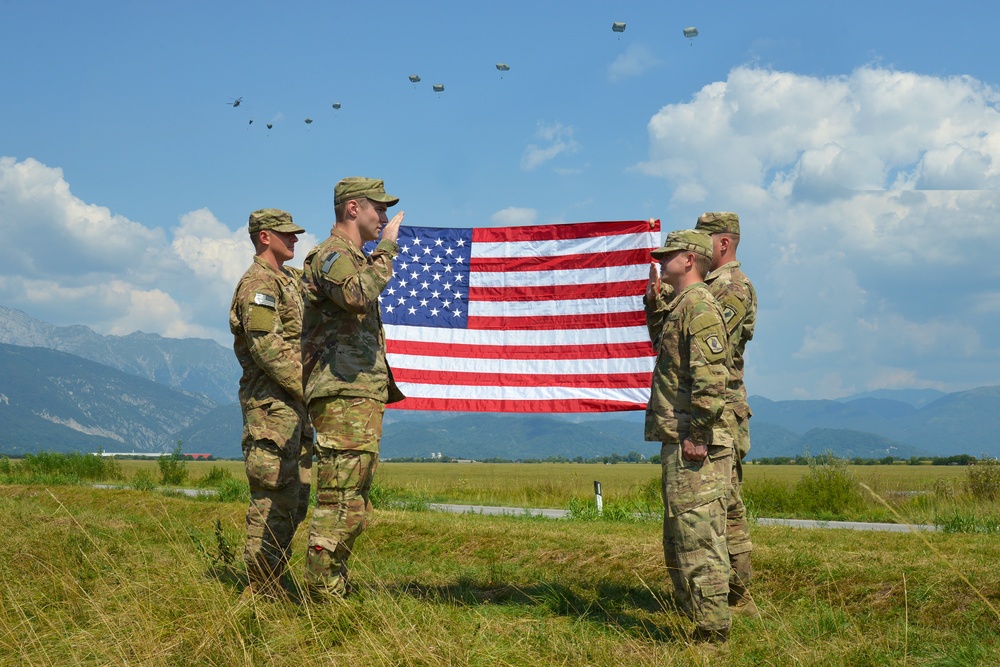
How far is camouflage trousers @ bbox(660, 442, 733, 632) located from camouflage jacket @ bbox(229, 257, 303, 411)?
281 centimetres

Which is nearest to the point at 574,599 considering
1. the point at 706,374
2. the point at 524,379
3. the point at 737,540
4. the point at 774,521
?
the point at 737,540

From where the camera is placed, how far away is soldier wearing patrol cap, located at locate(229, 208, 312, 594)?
634 centimetres

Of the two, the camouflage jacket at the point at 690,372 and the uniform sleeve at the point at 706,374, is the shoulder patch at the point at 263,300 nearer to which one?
the camouflage jacket at the point at 690,372

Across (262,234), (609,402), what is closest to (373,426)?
(262,234)

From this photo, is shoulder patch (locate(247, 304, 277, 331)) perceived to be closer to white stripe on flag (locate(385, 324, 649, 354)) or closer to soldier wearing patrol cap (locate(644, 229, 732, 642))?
soldier wearing patrol cap (locate(644, 229, 732, 642))

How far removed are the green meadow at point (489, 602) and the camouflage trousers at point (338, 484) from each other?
0.24m

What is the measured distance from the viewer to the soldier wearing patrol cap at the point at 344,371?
5.67 metres

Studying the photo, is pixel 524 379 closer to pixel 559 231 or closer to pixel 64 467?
pixel 559 231

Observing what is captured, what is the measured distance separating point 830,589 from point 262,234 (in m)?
5.37

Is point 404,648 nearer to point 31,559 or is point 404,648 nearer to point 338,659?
point 338,659

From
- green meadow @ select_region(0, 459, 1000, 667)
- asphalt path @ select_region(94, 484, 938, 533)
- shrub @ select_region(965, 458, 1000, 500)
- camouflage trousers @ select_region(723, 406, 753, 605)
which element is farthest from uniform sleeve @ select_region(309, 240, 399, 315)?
shrub @ select_region(965, 458, 1000, 500)

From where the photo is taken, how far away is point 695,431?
5.48m

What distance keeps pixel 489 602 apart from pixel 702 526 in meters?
1.95

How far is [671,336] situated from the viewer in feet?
18.7
